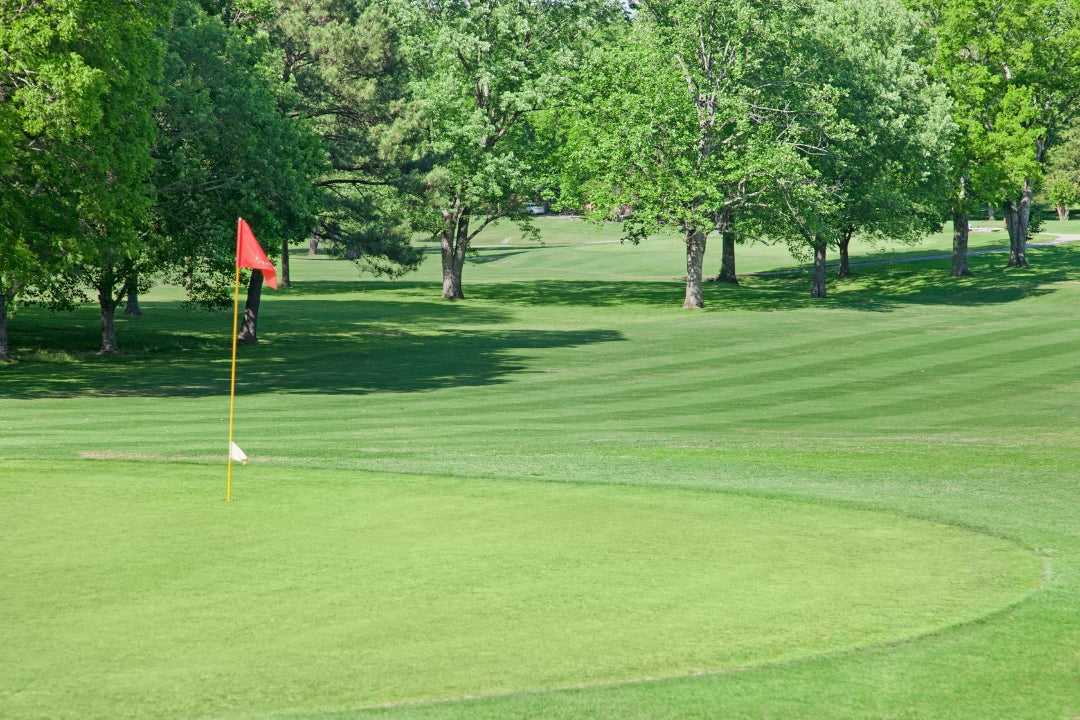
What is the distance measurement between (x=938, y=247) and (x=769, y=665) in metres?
89.2

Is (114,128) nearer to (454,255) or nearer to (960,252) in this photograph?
(454,255)

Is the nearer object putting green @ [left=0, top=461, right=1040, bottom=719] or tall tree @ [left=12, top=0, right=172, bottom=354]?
putting green @ [left=0, top=461, right=1040, bottom=719]

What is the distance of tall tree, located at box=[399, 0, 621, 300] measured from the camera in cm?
6059

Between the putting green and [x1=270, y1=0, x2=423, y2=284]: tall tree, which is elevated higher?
[x1=270, y1=0, x2=423, y2=284]: tall tree

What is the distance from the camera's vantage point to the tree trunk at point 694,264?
59.1m

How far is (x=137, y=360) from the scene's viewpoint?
1553 inches

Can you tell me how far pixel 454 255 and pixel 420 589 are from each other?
190 feet

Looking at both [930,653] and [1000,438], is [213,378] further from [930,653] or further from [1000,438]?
[930,653]

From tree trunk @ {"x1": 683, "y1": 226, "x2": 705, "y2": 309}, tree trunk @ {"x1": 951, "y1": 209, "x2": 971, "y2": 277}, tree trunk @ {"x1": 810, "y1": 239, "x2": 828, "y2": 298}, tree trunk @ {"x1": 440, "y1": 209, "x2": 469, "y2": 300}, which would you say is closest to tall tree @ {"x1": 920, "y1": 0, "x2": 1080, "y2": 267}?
tree trunk @ {"x1": 951, "y1": 209, "x2": 971, "y2": 277}

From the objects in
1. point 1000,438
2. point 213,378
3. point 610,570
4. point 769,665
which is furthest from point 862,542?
point 213,378

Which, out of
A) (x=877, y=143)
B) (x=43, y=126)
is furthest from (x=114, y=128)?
(x=877, y=143)

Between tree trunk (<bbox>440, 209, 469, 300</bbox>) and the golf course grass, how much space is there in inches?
1381

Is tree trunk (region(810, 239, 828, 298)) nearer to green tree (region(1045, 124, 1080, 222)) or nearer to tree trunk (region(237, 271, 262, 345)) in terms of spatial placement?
tree trunk (region(237, 271, 262, 345))

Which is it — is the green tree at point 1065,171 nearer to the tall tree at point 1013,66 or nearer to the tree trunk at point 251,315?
the tall tree at point 1013,66
